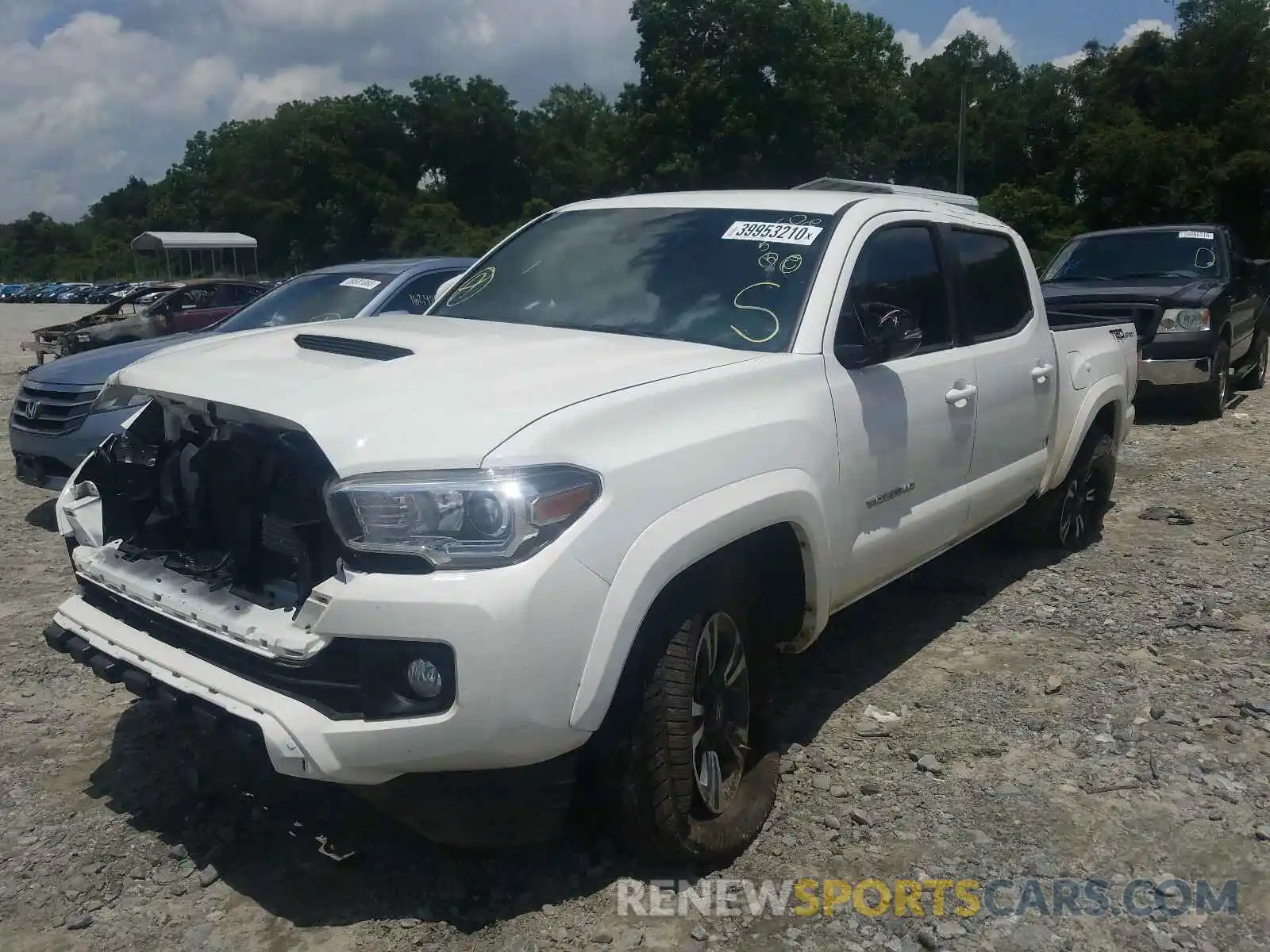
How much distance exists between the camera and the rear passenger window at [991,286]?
4.69m

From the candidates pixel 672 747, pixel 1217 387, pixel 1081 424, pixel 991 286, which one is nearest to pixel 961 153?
pixel 1217 387

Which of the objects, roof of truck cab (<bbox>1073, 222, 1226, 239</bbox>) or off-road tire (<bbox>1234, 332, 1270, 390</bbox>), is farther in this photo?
off-road tire (<bbox>1234, 332, 1270, 390</bbox>)

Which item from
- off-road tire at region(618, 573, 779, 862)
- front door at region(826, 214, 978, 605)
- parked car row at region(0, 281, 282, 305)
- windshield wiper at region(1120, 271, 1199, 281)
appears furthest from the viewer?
parked car row at region(0, 281, 282, 305)

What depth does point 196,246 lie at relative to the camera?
50562 mm

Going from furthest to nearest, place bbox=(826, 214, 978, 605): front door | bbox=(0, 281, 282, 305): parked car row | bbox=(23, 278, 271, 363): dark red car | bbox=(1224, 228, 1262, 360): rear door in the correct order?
bbox=(0, 281, 282, 305): parked car row < bbox=(23, 278, 271, 363): dark red car < bbox=(1224, 228, 1262, 360): rear door < bbox=(826, 214, 978, 605): front door

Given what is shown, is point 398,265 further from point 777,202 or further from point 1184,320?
point 1184,320

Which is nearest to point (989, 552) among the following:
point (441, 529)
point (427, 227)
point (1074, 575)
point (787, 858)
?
point (1074, 575)

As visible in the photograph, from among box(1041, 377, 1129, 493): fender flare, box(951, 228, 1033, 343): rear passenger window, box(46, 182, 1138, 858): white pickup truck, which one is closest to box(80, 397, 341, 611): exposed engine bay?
box(46, 182, 1138, 858): white pickup truck

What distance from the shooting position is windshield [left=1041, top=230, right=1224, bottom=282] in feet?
36.2

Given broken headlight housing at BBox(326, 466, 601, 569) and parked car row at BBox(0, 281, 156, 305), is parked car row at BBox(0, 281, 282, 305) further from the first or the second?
broken headlight housing at BBox(326, 466, 601, 569)

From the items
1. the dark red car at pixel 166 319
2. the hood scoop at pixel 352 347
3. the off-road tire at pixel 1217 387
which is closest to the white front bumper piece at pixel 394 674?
the hood scoop at pixel 352 347

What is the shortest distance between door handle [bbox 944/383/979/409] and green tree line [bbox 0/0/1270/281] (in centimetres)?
2478

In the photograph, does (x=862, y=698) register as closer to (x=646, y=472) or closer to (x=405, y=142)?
(x=646, y=472)

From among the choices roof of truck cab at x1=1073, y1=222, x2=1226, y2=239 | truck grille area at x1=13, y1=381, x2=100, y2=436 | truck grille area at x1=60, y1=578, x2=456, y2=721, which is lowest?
truck grille area at x1=60, y1=578, x2=456, y2=721
